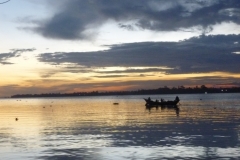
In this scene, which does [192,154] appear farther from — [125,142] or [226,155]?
[125,142]

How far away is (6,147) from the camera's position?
28.5 meters

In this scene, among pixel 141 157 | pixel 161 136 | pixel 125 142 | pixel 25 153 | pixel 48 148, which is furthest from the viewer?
pixel 161 136

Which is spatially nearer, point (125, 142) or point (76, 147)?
point (76, 147)

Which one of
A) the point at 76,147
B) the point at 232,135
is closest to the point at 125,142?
the point at 76,147

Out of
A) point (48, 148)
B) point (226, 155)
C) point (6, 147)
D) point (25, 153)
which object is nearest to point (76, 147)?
point (48, 148)

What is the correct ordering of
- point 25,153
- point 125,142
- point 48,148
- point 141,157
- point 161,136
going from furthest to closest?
1. point 161,136
2. point 125,142
3. point 48,148
4. point 25,153
5. point 141,157

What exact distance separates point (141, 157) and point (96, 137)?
444 inches

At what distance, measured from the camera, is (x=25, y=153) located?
2553cm

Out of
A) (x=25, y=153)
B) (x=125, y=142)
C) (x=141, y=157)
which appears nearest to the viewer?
(x=141, y=157)

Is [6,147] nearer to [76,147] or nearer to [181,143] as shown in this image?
[76,147]

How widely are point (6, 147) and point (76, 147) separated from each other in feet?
18.5

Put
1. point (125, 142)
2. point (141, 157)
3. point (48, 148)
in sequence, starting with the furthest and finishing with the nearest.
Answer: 1. point (125, 142)
2. point (48, 148)
3. point (141, 157)

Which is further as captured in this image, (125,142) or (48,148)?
(125,142)

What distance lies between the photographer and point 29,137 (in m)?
34.6
